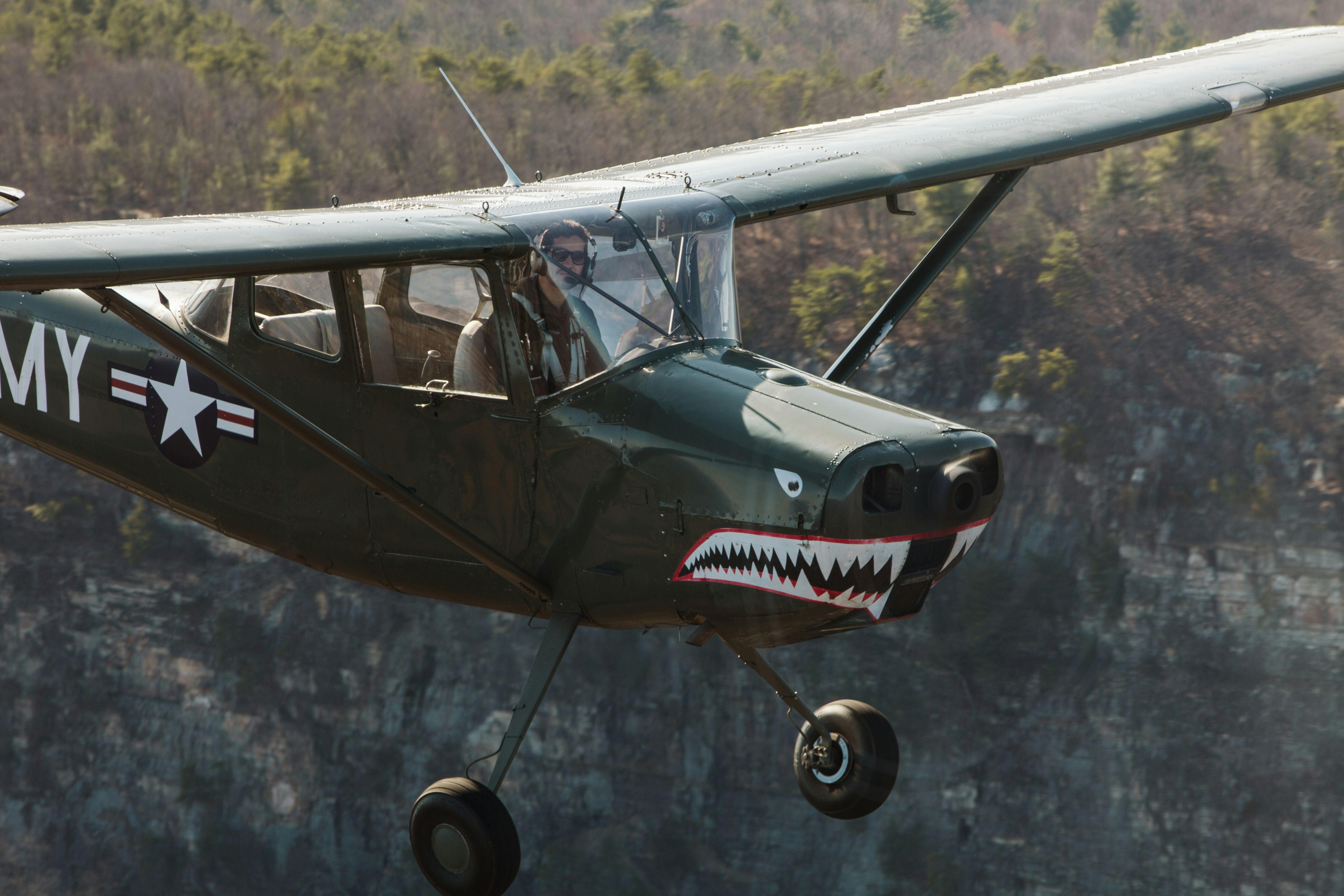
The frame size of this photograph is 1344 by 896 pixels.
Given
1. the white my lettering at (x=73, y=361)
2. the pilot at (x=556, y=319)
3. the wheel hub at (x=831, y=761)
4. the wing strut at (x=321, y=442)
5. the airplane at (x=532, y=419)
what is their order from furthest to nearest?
the white my lettering at (x=73, y=361)
the wheel hub at (x=831, y=761)
the pilot at (x=556, y=319)
the wing strut at (x=321, y=442)
the airplane at (x=532, y=419)

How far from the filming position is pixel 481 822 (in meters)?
7.43

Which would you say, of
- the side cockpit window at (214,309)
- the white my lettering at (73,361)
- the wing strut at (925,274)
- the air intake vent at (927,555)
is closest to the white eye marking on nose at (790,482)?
the air intake vent at (927,555)

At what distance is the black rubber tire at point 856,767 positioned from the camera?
8.84m

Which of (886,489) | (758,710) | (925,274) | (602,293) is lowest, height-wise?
(758,710)

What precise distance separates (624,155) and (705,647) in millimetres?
14160

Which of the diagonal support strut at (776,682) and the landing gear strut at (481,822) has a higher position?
the diagonal support strut at (776,682)

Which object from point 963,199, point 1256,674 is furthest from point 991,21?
point 1256,674

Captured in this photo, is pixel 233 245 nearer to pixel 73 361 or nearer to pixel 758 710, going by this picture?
pixel 73 361

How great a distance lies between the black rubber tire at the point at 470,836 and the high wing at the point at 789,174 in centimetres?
286

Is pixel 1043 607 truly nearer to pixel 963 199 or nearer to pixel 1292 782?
pixel 1292 782

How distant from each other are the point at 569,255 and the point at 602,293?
258 mm

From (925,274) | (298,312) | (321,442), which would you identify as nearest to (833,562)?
(321,442)

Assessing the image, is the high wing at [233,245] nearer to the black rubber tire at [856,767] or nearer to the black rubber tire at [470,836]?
the black rubber tire at [470,836]

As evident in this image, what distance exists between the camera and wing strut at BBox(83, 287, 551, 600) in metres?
6.64
